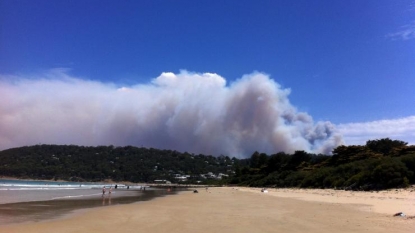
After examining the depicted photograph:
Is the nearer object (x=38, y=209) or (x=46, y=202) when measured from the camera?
(x=38, y=209)

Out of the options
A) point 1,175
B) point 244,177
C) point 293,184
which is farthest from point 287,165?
point 1,175

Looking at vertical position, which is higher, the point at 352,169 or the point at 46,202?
the point at 352,169

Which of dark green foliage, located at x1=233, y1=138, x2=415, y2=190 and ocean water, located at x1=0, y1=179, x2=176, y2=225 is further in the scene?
dark green foliage, located at x1=233, y1=138, x2=415, y2=190

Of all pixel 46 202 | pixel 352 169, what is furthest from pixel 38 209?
pixel 352 169

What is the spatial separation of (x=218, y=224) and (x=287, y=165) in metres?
79.9

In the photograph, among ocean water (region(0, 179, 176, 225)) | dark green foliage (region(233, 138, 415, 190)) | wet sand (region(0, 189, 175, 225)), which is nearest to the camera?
wet sand (region(0, 189, 175, 225))

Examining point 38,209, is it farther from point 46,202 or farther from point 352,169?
point 352,169

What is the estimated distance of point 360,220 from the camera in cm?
1430

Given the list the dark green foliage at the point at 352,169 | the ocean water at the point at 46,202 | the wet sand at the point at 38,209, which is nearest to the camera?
the wet sand at the point at 38,209

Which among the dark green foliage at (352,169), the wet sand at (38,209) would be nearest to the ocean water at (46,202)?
the wet sand at (38,209)

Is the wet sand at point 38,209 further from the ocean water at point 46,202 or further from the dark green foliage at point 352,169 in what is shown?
Answer: the dark green foliage at point 352,169

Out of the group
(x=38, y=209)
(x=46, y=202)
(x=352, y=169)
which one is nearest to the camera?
(x=38, y=209)

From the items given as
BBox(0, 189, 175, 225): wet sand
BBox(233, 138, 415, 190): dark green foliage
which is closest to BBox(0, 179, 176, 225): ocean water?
BBox(0, 189, 175, 225): wet sand

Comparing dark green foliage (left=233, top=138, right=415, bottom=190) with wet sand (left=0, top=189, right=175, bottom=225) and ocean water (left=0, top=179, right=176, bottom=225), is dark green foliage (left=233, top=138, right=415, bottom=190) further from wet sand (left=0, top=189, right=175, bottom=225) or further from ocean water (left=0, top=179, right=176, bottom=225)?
wet sand (left=0, top=189, right=175, bottom=225)
